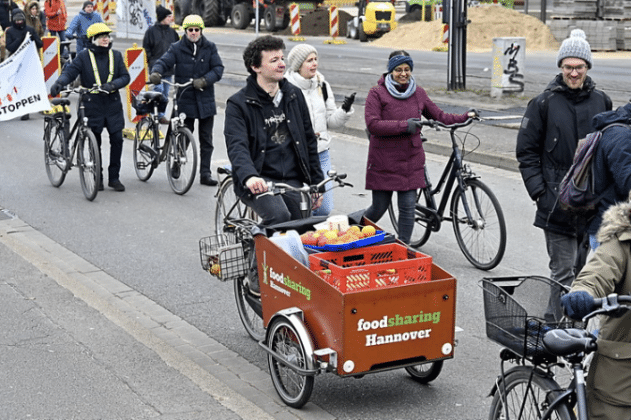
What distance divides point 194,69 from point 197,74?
2.9 inches

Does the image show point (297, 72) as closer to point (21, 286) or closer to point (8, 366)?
point (21, 286)

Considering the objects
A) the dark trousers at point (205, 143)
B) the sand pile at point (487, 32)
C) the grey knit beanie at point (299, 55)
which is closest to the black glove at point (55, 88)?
the dark trousers at point (205, 143)

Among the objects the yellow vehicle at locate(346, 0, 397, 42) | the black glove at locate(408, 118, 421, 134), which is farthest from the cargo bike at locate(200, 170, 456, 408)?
the yellow vehicle at locate(346, 0, 397, 42)

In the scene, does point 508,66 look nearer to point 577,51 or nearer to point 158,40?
point 158,40

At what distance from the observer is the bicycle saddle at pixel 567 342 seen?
3537 mm

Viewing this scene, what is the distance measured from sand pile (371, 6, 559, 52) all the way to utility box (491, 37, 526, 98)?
45.5 ft

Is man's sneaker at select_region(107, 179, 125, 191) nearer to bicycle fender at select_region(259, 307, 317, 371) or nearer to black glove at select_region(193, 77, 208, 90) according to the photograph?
black glove at select_region(193, 77, 208, 90)

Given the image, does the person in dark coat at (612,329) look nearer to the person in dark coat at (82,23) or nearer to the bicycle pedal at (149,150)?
the bicycle pedal at (149,150)

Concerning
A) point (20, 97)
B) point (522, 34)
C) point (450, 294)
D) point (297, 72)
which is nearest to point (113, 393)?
point (450, 294)

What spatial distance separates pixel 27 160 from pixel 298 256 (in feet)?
30.9

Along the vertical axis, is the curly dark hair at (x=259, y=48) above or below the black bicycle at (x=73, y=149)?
above

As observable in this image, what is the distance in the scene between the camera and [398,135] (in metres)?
8.07

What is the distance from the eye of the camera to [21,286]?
8.12m

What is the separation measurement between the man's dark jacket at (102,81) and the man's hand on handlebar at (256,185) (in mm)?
5844
